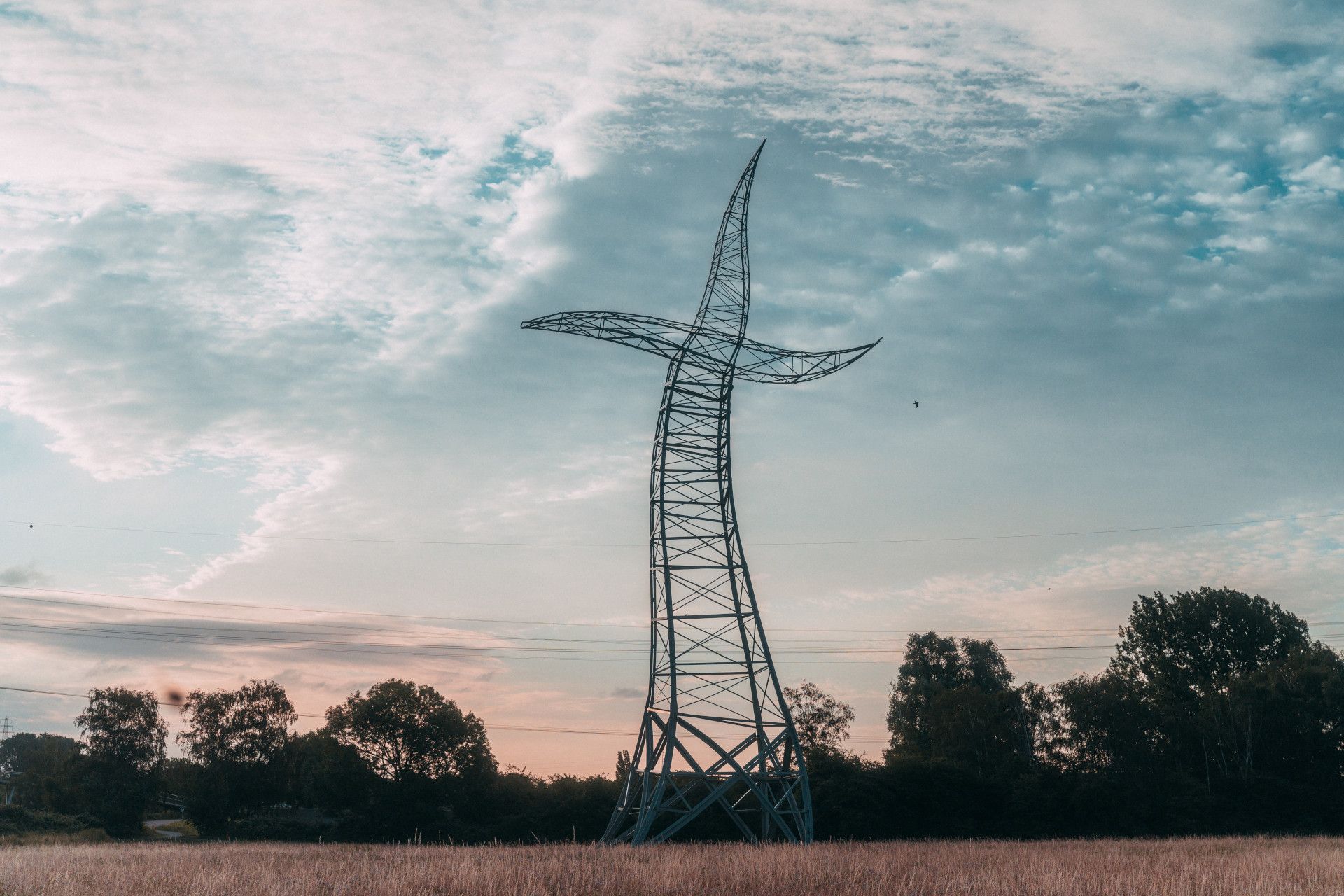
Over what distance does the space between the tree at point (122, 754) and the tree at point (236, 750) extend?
2.44 meters

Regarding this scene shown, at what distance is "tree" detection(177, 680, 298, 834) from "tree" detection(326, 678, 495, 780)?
36.8 ft

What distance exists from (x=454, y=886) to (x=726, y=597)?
18.0 metres

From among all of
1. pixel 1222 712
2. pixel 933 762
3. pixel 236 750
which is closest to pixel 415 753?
pixel 236 750

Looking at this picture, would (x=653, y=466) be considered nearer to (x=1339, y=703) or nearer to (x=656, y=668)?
(x=656, y=668)

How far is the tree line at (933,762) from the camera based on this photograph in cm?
5459

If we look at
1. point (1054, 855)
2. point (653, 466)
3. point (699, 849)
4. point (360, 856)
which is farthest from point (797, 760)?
point (360, 856)

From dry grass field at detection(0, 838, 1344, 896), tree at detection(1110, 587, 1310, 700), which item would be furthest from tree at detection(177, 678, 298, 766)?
tree at detection(1110, 587, 1310, 700)

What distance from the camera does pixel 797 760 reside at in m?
34.1

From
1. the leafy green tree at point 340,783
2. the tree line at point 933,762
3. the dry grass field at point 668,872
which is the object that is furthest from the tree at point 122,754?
the dry grass field at point 668,872

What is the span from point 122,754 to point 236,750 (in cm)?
779

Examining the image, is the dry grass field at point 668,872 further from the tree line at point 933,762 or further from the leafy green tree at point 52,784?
the leafy green tree at point 52,784

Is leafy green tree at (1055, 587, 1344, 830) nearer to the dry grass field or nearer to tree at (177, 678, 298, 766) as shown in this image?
the dry grass field

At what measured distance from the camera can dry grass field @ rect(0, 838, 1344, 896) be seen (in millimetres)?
17609

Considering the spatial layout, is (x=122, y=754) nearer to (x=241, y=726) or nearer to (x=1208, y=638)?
(x=241, y=726)
